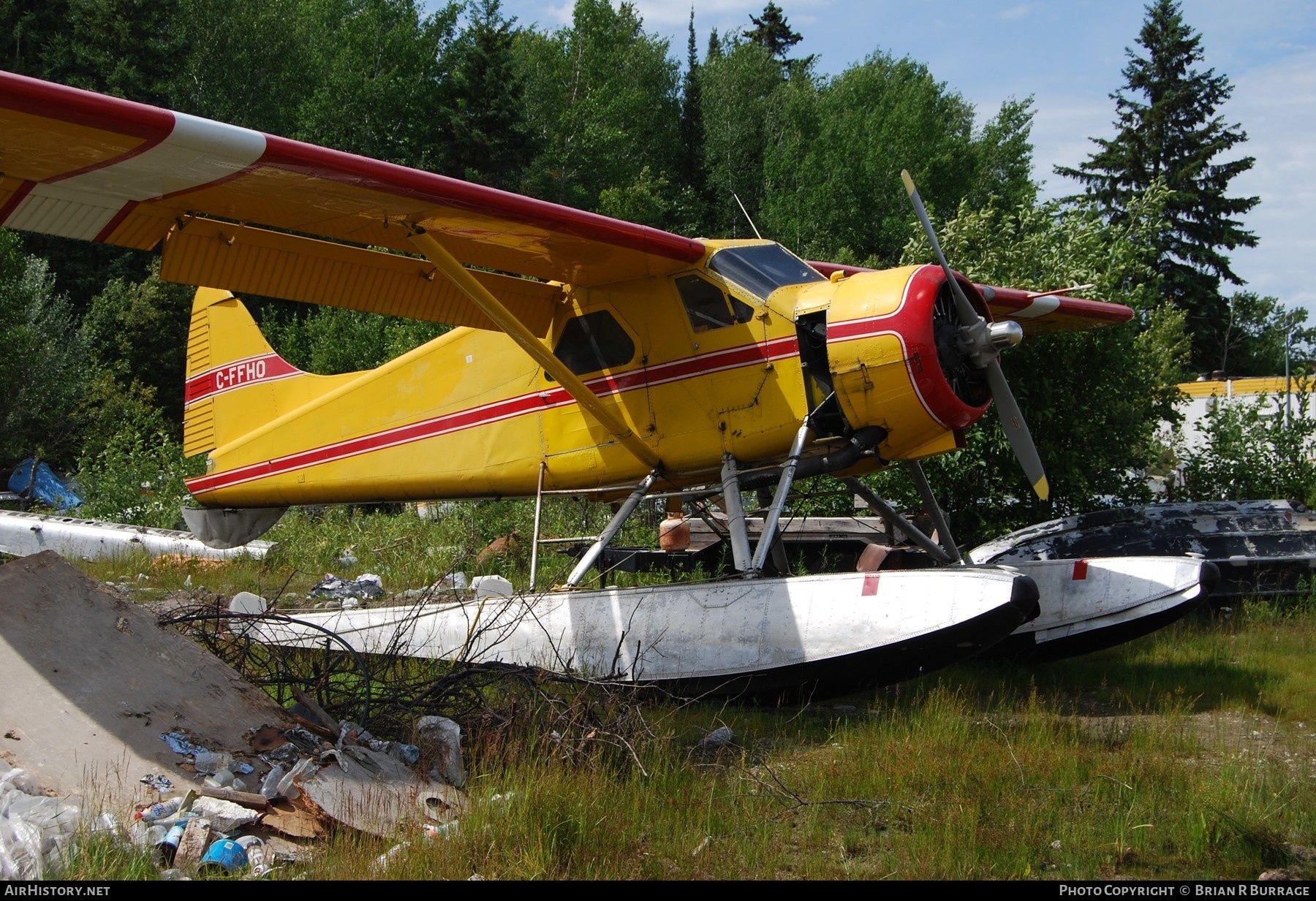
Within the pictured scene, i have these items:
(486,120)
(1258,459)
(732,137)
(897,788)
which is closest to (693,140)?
(732,137)

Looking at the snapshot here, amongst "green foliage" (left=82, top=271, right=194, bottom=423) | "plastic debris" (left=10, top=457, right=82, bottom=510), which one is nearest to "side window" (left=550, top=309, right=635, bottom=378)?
"plastic debris" (left=10, top=457, right=82, bottom=510)

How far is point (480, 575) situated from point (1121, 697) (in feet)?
19.7

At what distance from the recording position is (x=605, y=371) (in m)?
7.44

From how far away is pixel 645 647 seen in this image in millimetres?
6375

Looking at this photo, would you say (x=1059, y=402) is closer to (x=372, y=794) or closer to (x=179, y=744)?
(x=372, y=794)

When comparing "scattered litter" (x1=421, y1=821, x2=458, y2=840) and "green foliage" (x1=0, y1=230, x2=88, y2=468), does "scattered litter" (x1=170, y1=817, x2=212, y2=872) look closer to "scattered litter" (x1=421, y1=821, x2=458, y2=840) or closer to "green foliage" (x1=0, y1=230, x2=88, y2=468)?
"scattered litter" (x1=421, y1=821, x2=458, y2=840)

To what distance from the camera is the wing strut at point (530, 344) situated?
6523 mm

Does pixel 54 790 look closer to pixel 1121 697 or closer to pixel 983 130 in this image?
pixel 1121 697

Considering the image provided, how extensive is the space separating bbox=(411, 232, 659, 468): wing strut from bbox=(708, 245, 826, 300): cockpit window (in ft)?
3.90

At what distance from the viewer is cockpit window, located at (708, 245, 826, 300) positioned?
22.4 ft

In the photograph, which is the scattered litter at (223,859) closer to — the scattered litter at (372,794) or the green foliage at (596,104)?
the scattered litter at (372,794)

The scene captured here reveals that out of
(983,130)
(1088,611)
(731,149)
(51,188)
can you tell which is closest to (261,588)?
(51,188)

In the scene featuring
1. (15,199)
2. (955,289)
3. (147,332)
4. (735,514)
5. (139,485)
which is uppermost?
(147,332)

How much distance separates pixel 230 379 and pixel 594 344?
4321mm
